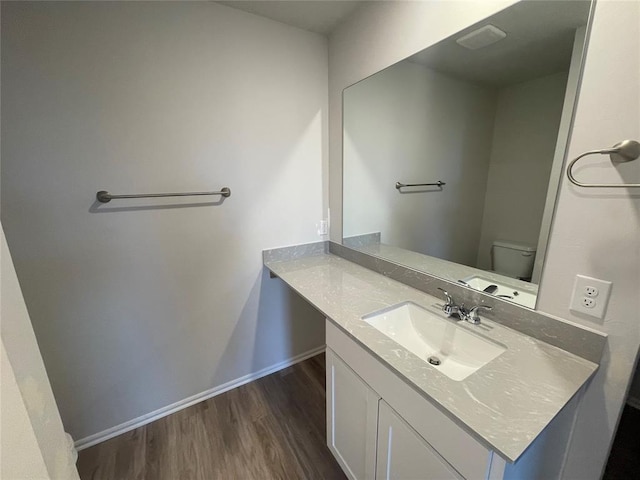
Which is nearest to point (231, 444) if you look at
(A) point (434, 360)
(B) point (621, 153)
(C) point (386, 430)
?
(C) point (386, 430)

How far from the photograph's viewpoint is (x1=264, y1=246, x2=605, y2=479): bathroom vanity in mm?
663

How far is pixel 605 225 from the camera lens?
77 cm

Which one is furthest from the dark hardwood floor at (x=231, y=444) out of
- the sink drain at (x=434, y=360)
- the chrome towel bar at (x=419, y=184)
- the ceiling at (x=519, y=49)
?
the ceiling at (x=519, y=49)

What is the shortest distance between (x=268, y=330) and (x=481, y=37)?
1.99 meters

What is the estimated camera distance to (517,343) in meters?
0.95

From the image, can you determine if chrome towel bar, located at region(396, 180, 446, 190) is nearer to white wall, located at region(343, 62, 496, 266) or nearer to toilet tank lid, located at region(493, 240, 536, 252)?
white wall, located at region(343, 62, 496, 266)

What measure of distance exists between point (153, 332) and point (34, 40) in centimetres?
144

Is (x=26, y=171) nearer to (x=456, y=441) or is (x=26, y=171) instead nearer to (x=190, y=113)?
(x=190, y=113)

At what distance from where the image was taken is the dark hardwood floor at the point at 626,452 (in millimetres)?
1278

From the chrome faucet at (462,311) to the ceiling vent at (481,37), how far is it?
104 cm

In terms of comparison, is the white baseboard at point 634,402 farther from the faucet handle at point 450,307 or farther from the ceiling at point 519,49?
the ceiling at point 519,49

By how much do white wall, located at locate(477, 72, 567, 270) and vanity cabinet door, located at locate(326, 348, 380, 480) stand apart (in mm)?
779

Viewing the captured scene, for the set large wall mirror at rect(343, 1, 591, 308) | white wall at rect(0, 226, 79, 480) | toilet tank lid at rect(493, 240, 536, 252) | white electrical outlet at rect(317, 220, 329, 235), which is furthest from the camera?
white electrical outlet at rect(317, 220, 329, 235)

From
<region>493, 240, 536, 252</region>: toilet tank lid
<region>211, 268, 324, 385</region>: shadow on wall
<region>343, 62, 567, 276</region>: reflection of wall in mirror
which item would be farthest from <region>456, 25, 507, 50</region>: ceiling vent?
<region>211, 268, 324, 385</region>: shadow on wall
